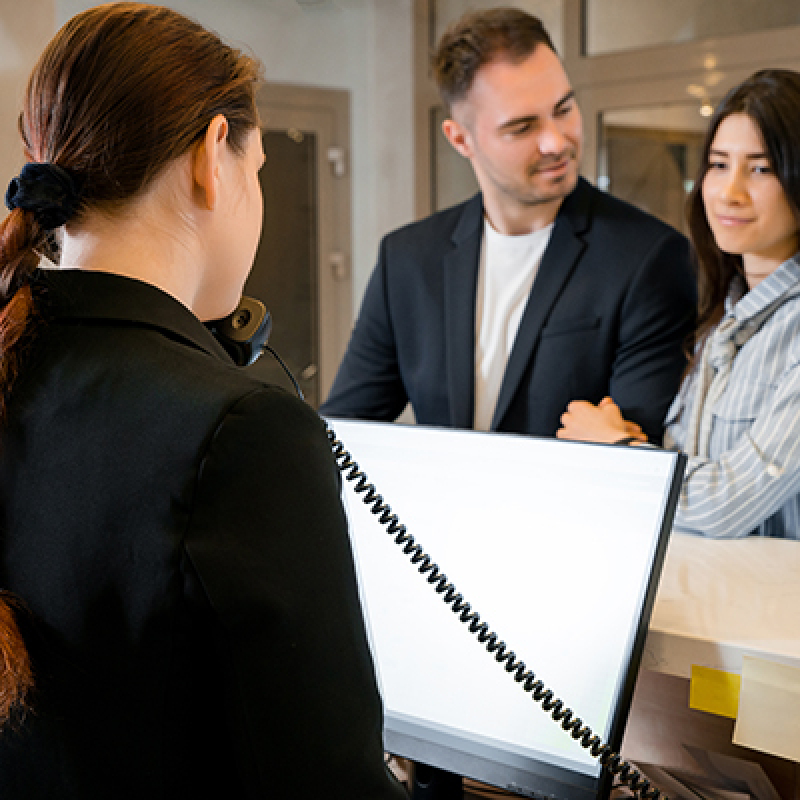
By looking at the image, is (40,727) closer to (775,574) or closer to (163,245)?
(163,245)

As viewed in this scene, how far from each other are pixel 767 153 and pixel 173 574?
140cm

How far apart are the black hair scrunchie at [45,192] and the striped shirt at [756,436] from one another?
103 centimetres

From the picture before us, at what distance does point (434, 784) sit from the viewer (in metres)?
1.09

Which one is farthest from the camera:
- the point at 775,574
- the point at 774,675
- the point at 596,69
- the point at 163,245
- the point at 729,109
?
the point at 596,69

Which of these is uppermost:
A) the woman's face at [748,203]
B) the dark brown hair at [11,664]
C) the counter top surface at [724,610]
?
the woman's face at [748,203]

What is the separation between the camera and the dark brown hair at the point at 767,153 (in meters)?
1.57

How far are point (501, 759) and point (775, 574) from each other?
452 millimetres

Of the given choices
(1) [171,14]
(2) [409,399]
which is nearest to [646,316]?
(2) [409,399]

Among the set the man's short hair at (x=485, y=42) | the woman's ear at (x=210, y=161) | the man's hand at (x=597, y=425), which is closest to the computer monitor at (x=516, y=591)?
the woman's ear at (x=210, y=161)

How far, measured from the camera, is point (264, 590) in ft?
1.94

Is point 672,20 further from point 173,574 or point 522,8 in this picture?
point 173,574

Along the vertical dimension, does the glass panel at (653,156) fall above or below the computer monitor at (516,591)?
above

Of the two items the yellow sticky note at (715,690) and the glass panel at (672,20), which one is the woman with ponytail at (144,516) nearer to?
the yellow sticky note at (715,690)

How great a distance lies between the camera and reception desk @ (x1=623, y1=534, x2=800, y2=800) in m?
0.88
